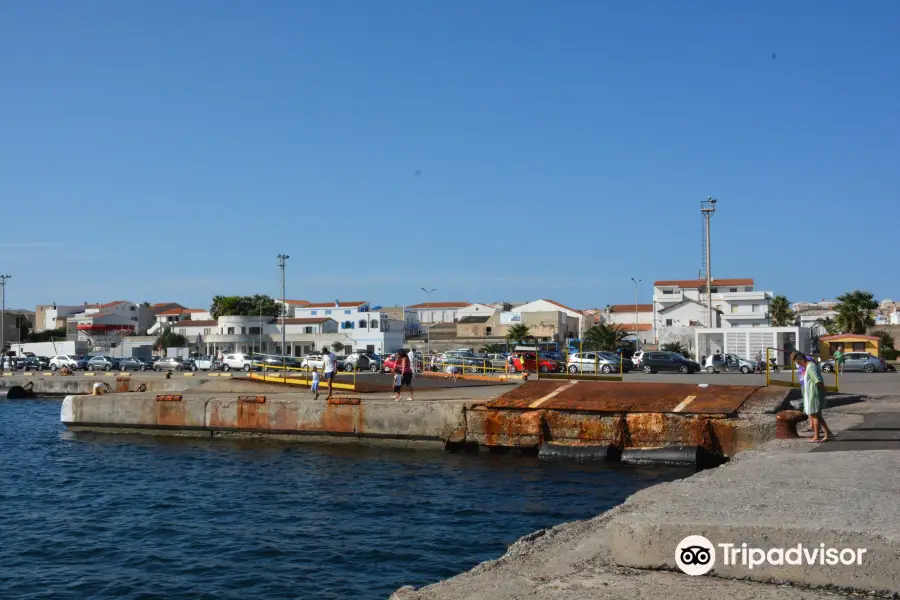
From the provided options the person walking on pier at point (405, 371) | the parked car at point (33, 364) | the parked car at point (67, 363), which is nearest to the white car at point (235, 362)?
the parked car at point (67, 363)

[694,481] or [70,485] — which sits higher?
[694,481]

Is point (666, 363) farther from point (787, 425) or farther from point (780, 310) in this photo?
point (780, 310)

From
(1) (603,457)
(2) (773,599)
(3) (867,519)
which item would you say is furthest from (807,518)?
(1) (603,457)

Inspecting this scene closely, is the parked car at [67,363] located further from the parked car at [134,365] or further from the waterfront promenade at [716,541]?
the waterfront promenade at [716,541]

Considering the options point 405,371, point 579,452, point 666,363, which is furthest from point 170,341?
point 579,452

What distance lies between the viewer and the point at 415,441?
921 inches

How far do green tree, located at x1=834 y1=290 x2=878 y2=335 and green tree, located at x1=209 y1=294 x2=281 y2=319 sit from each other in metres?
73.5

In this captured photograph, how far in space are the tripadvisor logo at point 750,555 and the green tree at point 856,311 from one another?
71845 millimetres

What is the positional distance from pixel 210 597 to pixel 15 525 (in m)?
6.95

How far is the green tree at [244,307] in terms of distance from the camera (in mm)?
113750

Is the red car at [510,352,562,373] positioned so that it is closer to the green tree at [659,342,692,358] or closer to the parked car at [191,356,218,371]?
the green tree at [659,342,692,358]

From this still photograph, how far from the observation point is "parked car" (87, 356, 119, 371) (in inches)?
2710

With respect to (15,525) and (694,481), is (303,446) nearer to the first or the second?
(15,525)

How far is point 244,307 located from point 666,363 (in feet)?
268
